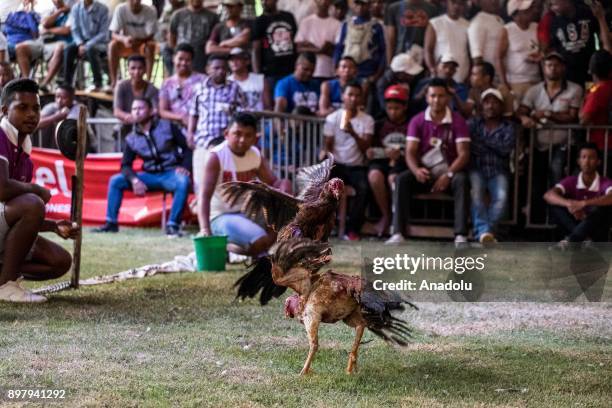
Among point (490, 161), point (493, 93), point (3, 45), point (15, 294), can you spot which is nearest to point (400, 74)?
point (493, 93)

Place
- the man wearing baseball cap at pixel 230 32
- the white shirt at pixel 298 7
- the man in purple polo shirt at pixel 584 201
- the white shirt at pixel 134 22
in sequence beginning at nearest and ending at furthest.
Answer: the man in purple polo shirt at pixel 584 201 < the man wearing baseball cap at pixel 230 32 < the white shirt at pixel 298 7 < the white shirt at pixel 134 22

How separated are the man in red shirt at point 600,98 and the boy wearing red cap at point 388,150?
6.75 ft

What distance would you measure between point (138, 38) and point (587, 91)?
615 centimetres

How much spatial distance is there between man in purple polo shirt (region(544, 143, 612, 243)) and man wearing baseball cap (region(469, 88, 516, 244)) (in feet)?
2.22

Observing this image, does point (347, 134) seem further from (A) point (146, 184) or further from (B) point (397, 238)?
(A) point (146, 184)

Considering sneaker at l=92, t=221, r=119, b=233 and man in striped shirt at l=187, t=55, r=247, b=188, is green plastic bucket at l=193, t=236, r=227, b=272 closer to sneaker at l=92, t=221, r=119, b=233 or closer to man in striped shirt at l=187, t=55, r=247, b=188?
man in striped shirt at l=187, t=55, r=247, b=188

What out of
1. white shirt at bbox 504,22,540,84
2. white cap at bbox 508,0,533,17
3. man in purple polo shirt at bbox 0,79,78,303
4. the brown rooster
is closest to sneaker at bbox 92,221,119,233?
man in purple polo shirt at bbox 0,79,78,303

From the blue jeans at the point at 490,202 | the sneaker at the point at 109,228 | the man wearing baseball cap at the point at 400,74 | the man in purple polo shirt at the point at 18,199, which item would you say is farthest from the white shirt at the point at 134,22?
the man in purple polo shirt at the point at 18,199

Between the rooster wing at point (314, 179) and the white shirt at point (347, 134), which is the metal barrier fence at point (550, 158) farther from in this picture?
the rooster wing at point (314, 179)

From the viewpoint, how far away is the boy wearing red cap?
11.2m

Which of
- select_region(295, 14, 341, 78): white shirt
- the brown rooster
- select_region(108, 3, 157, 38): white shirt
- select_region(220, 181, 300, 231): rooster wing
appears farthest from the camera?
select_region(108, 3, 157, 38): white shirt

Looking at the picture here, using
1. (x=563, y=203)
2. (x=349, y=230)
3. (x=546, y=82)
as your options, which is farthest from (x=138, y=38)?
(x=563, y=203)

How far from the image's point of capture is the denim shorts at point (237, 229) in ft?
28.7

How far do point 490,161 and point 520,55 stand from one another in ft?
5.31
